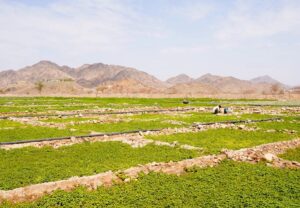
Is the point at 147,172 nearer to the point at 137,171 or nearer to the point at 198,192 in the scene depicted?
the point at 137,171

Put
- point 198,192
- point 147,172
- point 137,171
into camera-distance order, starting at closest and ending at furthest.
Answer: point 198,192 → point 137,171 → point 147,172

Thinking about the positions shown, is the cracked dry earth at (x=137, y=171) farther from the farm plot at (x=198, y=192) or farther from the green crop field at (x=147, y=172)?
the farm plot at (x=198, y=192)

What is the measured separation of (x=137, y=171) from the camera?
11.4 m

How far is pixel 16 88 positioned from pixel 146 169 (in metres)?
165

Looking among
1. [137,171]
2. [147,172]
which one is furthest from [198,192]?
[137,171]

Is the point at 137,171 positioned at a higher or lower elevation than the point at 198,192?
higher

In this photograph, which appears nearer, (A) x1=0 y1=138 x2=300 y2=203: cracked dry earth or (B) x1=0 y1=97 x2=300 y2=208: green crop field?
(B) x1=0 y1=97 x2=300 y2=208: green crop field

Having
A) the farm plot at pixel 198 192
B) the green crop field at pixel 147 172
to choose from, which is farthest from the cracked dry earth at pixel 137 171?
the farm plot at pixel 198 192

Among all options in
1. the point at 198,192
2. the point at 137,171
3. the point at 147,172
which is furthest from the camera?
the point at 147,172

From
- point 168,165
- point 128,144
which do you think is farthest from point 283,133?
point 168,165

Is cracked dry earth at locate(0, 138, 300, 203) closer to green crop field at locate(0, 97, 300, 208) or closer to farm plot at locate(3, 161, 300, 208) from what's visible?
green crop field at locate(0, 97, 300, 208)

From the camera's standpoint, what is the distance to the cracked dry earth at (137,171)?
30.9ft

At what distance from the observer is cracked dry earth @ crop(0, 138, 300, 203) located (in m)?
9.41

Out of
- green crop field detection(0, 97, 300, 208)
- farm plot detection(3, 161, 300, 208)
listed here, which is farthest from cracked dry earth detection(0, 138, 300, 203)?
farm plot detection(3, 161, 300, 208)
